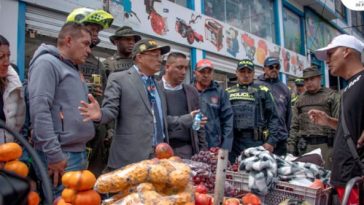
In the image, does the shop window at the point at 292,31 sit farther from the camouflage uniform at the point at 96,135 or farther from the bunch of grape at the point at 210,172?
the bunch of grape at the point at 210,172

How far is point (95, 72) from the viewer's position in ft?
13.1

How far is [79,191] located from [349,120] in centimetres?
205

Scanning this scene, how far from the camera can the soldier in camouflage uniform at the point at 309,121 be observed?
18.6 ft

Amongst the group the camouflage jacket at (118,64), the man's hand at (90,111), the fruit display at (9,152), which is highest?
the camouflage jacket at (118,64)

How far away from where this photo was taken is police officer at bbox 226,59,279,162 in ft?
16.6

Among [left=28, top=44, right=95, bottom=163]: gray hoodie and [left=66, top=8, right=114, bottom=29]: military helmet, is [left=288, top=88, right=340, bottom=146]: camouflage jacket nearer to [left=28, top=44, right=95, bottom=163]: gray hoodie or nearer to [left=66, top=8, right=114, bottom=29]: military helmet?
[left=66, top=8, right=114, bottom=29]: military helmet

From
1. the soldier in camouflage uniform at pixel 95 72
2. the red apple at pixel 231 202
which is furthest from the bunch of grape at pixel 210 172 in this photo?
the soldier in camouflage uniform at pixel 95 72

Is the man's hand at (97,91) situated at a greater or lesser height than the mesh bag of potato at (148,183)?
greater

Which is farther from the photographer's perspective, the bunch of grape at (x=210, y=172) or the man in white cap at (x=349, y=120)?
the man in white cap at (x=349, y=120)

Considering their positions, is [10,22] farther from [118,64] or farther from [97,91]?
[97,91]

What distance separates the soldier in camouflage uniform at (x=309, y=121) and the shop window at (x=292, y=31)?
10.4 metres

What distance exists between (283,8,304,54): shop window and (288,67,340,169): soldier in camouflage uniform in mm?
10361

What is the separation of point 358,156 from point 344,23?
2203 centimetres

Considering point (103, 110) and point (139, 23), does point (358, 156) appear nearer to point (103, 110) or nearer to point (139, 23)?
point (103, 110)
